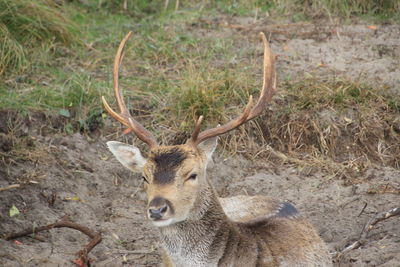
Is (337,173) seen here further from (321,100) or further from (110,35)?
(110,35)

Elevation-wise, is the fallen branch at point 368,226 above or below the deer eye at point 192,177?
below

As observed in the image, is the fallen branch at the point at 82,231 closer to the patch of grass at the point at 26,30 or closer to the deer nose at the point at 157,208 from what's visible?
the deer nose at the point at 157,208

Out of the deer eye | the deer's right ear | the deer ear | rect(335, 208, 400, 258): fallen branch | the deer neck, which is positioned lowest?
rect(335, 208, 400, 258): fallen branch

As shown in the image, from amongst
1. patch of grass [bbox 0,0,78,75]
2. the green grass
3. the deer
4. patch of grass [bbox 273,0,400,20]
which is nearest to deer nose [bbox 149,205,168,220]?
the deer

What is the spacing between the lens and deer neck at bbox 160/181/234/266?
15.2ft

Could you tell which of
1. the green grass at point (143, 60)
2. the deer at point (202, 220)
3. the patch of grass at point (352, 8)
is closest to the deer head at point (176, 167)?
the deer at point (202, 220)

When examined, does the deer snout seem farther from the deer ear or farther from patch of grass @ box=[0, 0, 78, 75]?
patch of grass @ box=[0, 0, 78, 75]

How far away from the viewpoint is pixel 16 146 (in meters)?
6.36

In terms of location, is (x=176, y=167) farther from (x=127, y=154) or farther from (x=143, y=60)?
(x=143, y=60)

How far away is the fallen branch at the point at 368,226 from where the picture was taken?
17.8ft

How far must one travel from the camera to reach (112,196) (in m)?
6.45

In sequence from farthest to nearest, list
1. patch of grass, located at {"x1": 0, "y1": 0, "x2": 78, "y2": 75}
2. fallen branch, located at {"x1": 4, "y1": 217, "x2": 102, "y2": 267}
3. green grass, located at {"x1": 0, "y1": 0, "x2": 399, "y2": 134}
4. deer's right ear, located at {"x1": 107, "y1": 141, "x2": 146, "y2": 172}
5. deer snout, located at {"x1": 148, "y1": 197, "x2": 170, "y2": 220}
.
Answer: patch of grass, located at {"x1": 0, "y1": 0, "x2": 78, "y2": 75} → green grass, located at {"x1": 0, "y1": 0, "x2": 399, "y2": 134} → fallen branch, located at {"x1": 4, "y1": 217, "x2": 102, "y2": 267} → deer's right ear, located at {"x1": 107, "y1": 141, "x2": 146, "y2": 172} → deer snout, located at {"x1": 148, "y1": 197, "x2": 170, "y2": 220}

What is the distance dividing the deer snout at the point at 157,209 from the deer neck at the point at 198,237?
33cm

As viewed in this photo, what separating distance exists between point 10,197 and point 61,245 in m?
0.65
